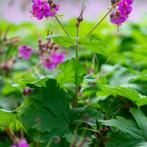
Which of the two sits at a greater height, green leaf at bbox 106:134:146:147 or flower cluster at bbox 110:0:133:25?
flower cluster at bbox 110:0:133:25

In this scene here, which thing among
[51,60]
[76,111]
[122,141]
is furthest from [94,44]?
[51,60]

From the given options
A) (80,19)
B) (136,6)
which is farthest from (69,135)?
(136,6)

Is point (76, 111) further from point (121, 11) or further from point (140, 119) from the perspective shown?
point (121, 11)

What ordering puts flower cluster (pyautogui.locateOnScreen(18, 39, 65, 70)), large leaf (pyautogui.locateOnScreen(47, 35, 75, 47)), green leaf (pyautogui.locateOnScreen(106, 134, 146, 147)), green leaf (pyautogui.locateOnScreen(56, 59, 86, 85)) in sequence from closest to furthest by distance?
green leaf (pyautogui.locateOnScreen(106, 134, 146, 147))
large leaf (pyautogui.locateOnScreen(47, 35, 75, 47))
green leaf (pyautogui.locateOnScreen(56, 59, 86, 85))
flower cluster (pyautogui.locateOnScreen(18, 39, 65, 70))

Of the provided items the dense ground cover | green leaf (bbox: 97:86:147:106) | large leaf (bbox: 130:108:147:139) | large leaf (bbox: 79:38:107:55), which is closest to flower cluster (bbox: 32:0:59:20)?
the dense ground cover

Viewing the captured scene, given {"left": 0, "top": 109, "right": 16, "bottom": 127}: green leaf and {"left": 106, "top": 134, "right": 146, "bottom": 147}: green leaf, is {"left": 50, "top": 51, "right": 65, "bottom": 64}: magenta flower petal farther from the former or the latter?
{"left": 106, "top": 134, "right": 146, "bottom": 147}: green leaf

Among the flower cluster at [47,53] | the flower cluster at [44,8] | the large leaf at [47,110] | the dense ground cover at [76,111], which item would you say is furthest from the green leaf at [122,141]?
the flower cluster at [47,53]

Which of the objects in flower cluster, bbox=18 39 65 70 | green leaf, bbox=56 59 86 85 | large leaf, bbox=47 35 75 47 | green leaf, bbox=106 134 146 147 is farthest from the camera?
flower cluster, bbox=18 39 65 70

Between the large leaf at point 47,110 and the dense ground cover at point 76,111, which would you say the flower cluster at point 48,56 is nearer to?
the dense ground cover at point 76,111

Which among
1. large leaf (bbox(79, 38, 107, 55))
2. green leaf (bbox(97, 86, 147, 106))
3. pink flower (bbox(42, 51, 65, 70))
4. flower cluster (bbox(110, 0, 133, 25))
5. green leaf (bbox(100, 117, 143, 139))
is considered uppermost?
flower cluster (bbox(110, 0, 133, 25))
